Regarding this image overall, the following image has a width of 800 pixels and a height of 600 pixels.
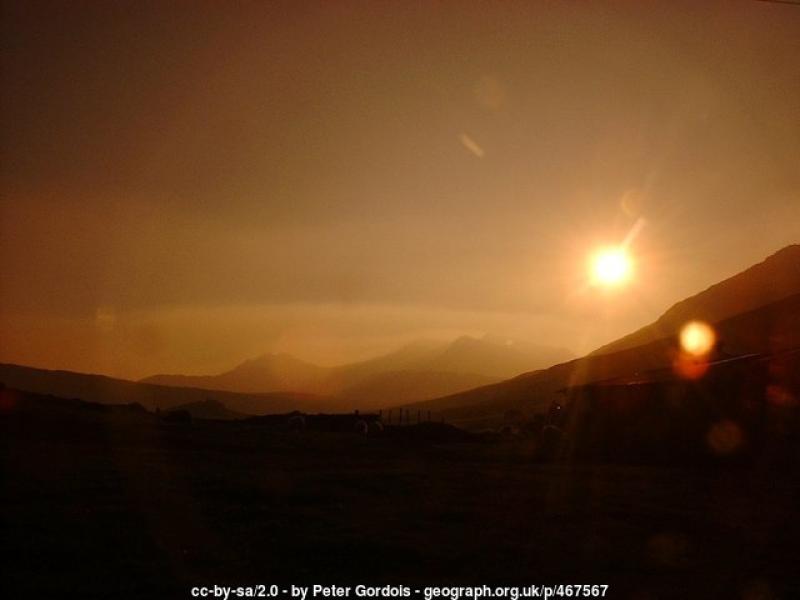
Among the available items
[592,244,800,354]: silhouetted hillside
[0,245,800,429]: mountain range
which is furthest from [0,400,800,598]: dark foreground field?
[592,244,800,354]: silhouetted hillside

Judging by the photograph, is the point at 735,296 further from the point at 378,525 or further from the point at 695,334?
the point at 378,525

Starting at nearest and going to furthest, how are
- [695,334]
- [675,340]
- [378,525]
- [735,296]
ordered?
[378,525] → [675,340] → [695,334] → [735,296]

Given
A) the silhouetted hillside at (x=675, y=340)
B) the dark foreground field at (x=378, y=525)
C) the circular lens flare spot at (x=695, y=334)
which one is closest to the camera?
the dark foreground field at (x=378, y=525)

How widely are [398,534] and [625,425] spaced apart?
83.4 feet

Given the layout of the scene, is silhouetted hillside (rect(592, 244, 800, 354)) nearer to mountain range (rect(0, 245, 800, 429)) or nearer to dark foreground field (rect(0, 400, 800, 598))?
mountain range (rect(0, 245, 800, 429))

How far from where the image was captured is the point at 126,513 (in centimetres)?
Result: 1468

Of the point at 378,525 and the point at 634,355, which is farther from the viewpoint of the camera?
the point at 634,355

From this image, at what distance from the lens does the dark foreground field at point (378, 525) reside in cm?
1041

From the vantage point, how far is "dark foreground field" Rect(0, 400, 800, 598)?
10406 millimetres

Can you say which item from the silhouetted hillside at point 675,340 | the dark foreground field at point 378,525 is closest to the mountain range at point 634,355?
the silhouetted hillside at point 675,340

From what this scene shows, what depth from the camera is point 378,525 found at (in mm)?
14320

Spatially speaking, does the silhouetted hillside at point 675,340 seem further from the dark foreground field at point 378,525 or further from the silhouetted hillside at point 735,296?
the dark foreground field at point 378,525

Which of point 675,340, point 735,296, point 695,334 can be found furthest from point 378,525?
point 735,296

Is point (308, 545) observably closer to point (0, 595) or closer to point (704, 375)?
point (0, 595)
